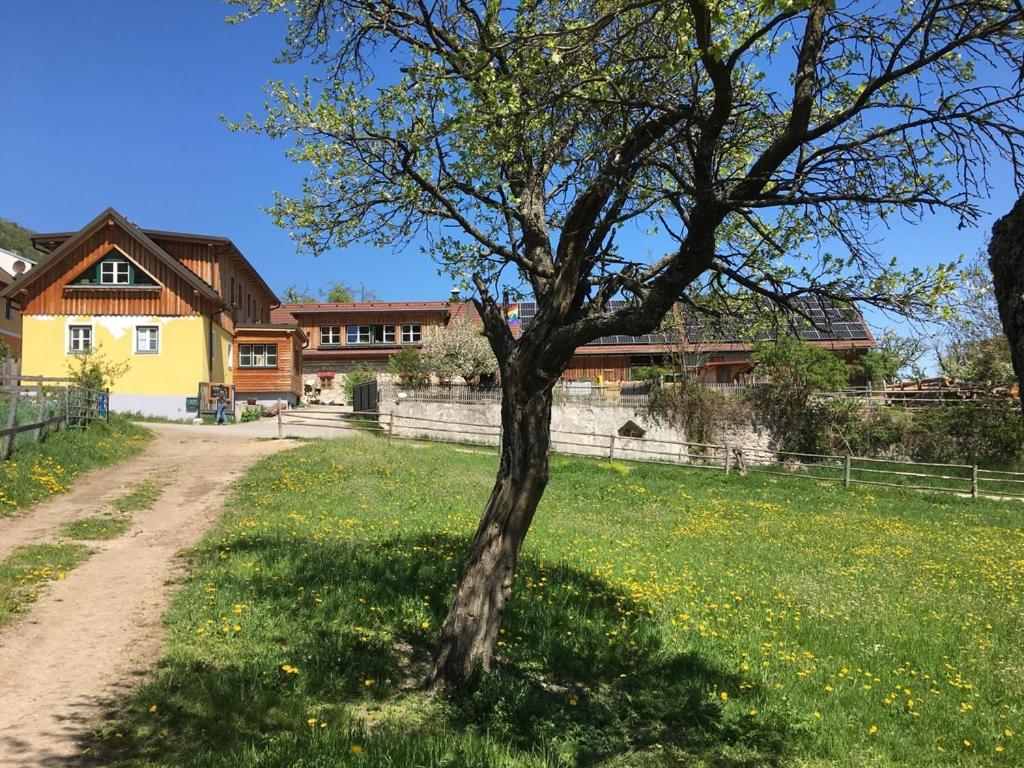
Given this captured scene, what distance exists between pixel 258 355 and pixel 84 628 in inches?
1347

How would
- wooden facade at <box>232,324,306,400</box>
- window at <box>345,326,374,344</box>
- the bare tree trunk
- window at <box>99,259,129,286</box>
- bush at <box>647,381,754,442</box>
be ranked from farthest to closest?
window at <box>345,326,374,344</box> < wooden facade at <box>232,324,306,400</box> < window at <box>99,259,129,286</box> < bush at <box>647,381,754,442</box> < the bare tree trunk

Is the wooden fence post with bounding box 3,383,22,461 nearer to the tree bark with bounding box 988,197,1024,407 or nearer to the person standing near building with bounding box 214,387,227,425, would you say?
the person standing near building with bounding box 214,387,227,425

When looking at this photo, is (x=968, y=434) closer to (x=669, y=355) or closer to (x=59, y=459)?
(x=669, y=355)

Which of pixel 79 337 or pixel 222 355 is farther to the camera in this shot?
pixel 222 355

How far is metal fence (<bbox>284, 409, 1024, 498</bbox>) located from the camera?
23938 millimetres

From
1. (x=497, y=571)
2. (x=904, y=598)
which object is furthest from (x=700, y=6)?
(x=904, y=598)

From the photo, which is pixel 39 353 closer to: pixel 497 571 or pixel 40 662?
pixel 40 662

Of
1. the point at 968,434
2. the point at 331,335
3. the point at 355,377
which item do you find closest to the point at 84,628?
the point at 968,434

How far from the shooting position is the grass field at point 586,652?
15.9 feet

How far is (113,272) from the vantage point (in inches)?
1224

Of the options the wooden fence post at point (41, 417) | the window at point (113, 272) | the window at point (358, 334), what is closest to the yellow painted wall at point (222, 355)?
the window at point (113, 272)

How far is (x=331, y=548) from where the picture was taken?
30.2 feet

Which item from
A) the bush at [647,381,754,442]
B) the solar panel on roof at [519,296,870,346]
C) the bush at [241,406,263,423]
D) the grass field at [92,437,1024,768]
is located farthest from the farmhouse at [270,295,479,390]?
the solar panel on roof at [519,296,870,346]

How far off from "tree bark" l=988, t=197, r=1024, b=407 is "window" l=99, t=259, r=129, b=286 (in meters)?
34.4
